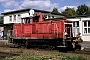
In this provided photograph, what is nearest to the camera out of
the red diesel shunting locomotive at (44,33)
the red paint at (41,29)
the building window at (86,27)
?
the red diesel shunting locomotive at (44,33)

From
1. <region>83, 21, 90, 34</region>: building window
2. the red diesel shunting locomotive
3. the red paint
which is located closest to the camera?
the red diesel shunting locomotive

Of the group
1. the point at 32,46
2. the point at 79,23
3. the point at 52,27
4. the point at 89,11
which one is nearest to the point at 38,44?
the point at 32,46

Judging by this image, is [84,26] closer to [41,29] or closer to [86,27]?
[86,27]

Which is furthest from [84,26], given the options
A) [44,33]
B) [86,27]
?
[44,33]

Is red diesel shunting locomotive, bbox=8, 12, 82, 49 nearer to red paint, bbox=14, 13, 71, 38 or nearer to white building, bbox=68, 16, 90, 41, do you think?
red paint, bbox=14, 13, 71, 38

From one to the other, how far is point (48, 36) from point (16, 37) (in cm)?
462

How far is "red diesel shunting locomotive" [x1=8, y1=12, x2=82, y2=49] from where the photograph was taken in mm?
17547

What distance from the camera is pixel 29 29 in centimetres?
2056

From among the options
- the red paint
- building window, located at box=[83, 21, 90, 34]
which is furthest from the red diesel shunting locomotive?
building window, located at box=[83, 21, 90, 34]

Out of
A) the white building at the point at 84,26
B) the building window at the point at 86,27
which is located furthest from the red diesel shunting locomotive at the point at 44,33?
the building window at the point at 86,27

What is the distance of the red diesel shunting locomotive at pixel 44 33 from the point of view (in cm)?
1755

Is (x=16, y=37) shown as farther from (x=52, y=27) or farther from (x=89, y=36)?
(x=89, y=36)

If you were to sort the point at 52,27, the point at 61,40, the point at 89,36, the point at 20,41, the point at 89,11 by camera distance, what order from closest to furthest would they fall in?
the point at 61,40
the point at 52,27
the point at 20,41
the point at 89,36
the point at 89,11

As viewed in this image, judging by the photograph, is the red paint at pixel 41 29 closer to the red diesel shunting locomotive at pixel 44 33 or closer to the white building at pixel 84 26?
Result: the red diesel shunting locomotive at pixel 44 33
